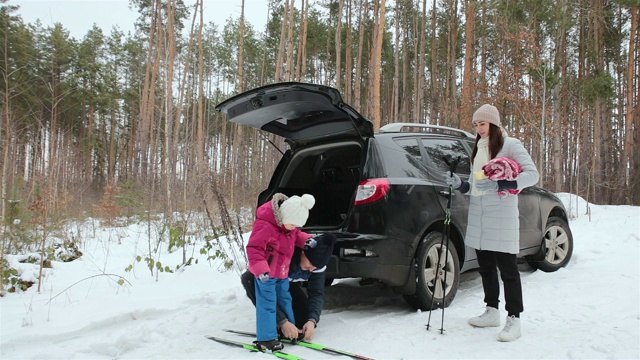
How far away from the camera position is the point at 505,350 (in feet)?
9.09

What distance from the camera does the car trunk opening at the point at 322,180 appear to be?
4223 mm

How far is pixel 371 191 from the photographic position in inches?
129

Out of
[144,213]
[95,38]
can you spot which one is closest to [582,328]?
[144,213]

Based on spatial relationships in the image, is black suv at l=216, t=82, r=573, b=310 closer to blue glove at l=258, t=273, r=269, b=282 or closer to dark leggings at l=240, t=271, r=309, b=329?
dark leggings at l=240, t=271, r=309, b=329

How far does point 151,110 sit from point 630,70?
21.5m

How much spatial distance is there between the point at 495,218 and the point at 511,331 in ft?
2.74

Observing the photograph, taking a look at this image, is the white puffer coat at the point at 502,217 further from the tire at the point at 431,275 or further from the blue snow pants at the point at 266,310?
the blue snow pants at the point at 266,310

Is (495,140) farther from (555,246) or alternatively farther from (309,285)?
(555,246)

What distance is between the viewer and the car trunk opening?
422cm

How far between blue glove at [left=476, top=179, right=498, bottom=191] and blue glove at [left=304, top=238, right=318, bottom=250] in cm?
137

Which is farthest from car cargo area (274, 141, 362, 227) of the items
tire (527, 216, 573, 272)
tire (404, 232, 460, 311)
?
tire (527, 216, 573, 272)

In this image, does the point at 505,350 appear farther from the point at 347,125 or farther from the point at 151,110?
the point at 151,110

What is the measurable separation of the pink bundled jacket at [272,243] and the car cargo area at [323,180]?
111 cm

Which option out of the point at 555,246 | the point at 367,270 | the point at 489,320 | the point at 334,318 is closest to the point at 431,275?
the point at 489,320
